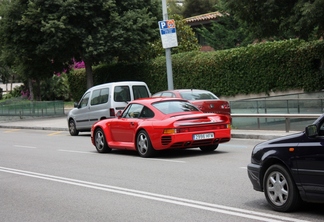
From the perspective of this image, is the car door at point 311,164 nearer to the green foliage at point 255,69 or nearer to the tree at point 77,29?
the green foliage at point 255,69

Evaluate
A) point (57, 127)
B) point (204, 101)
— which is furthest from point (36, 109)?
point (204, 101)

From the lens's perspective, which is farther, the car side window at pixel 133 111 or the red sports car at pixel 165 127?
the car side window at pixel 133 111

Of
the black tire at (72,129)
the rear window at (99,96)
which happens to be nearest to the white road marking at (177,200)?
the rear window at (99,96)

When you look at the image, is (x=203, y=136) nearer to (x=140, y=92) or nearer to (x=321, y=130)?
(x=321, y=130)

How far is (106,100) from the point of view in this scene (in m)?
22.4

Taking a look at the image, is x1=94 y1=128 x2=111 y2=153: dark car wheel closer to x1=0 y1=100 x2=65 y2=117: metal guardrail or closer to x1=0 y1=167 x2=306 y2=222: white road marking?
x1=0 y1=167 x2=306 y2=222: white road marking

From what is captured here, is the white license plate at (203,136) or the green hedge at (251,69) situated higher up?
the green hedge at (251,69)

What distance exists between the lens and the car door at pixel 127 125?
1467cm

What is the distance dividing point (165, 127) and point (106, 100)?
910cm

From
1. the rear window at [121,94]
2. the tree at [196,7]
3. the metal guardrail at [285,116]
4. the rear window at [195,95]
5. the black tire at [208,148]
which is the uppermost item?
the tree at [196,7]

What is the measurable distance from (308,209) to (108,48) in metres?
28.9

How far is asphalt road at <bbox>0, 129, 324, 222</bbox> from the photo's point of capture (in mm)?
7824

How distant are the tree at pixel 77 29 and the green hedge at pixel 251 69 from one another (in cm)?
273

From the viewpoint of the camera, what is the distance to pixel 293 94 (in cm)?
2791
